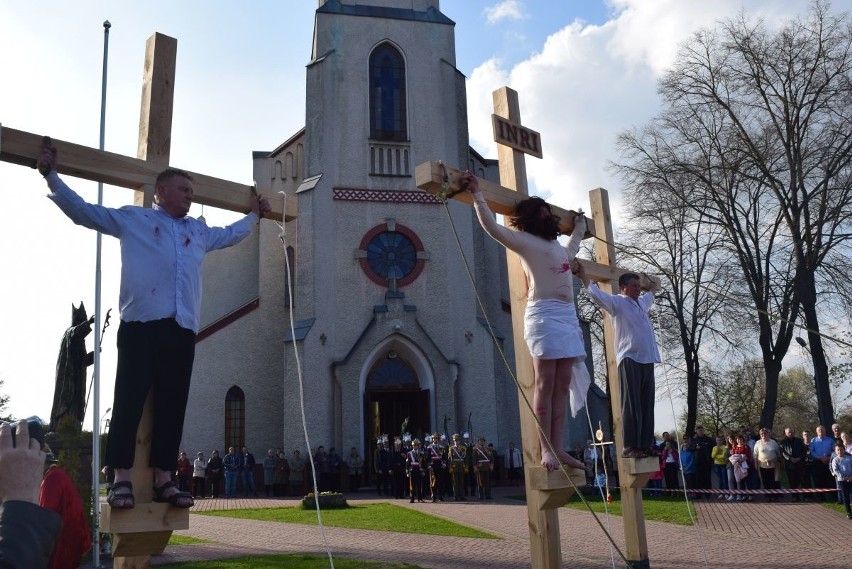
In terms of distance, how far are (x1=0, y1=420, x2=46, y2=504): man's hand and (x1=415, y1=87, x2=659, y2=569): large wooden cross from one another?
3173 millimetres

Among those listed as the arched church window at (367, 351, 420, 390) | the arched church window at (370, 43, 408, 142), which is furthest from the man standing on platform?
the arched church window at (370, 43, 408, 142)

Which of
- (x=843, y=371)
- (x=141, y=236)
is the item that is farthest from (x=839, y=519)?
(x=843, y=371)

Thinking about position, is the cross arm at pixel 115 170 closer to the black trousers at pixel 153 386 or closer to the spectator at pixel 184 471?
the black trousers at pixel 153 386

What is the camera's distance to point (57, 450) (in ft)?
34.4

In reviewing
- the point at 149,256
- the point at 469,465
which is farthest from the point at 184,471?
the point at 149,256

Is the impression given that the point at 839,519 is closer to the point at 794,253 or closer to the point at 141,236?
the point at 794,253

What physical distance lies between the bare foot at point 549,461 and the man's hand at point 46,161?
11.8ft

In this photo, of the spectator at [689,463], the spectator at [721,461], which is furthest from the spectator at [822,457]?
the spectator at [689,463]

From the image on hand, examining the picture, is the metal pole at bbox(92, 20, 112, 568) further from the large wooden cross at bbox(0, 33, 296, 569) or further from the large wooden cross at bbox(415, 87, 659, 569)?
the large wooden cross at bbox(415, 87, 659, 569)

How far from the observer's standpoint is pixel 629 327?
6.96 metres

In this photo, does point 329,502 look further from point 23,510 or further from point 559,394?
point 23,510

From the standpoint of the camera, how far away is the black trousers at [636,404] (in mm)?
6785

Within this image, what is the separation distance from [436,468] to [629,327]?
1391 centimetres

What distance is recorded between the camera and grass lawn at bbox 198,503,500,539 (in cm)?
1287
